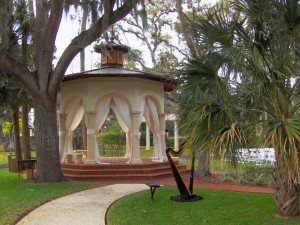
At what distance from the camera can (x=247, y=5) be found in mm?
7102

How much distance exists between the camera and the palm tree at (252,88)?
6.33 m

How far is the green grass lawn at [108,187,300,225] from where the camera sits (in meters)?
7.16

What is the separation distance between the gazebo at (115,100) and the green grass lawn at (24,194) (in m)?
3.54

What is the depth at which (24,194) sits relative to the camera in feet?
34.3

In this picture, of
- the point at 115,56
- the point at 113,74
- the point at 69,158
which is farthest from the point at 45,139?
the point at 115,56

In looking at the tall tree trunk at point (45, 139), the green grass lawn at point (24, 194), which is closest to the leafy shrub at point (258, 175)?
the green grass lawn at point (24, 194)

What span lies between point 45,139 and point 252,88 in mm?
7959

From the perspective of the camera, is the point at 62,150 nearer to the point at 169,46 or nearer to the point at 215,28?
the point at 169,46

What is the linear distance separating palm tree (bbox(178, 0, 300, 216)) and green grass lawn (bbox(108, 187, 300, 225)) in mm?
658

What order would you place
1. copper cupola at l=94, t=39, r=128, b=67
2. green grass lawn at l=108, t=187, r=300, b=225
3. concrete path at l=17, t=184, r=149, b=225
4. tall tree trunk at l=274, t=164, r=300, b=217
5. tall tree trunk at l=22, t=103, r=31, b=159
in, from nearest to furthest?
1. tall tree trunk at l=274, t=164, r=300, b=217
2. green grass lawn at l=108, t=187, r=300, b=225
3. concrete path at l=17, t=184, r=149, b=225
4. tall tree trunk at l=22, t=103, r=31, b=159
5. copper cupola at l=94, t=39, r=128, b=67

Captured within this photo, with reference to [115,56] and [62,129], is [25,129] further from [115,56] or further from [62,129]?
[115,56]

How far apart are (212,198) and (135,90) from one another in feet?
24.2

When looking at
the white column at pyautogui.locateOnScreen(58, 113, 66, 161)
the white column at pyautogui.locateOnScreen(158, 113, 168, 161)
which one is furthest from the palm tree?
the white column at pyautogui.locateOnScreen(58, 113, 66, 161)

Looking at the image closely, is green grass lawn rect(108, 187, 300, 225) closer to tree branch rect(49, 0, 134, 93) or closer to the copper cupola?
tree branch rect(49, 0, 134, 93)
